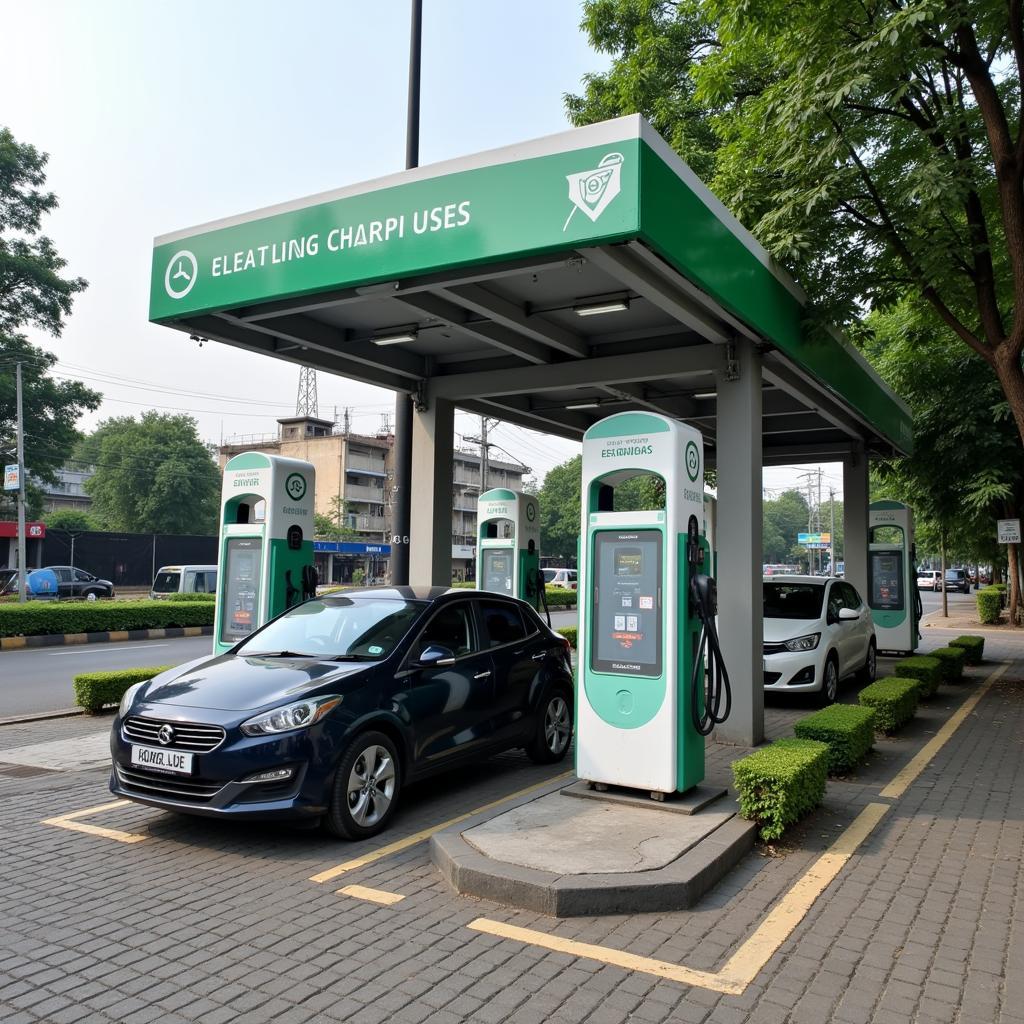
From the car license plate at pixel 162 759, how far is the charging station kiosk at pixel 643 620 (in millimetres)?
2628

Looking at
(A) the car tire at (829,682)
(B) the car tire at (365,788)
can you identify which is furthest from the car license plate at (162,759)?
(A) the car tire at (829,682)

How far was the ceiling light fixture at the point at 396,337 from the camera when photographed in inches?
362

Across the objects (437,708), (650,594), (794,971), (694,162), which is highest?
(694,162)

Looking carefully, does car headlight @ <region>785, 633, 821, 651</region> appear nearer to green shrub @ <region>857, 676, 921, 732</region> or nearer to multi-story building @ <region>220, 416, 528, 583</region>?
green shrub @ <region>857, 676, 921, 732</region>

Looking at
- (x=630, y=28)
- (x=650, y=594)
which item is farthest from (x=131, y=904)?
(x=630, y=28)

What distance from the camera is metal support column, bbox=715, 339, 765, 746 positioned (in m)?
8.42

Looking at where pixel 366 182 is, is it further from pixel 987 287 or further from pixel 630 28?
pixel 630 28

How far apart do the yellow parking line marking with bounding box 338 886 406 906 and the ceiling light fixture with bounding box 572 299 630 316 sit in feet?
17.8

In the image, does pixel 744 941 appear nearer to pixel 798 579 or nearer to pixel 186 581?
pixel 798 579

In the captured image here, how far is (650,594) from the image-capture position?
5988 millimetres

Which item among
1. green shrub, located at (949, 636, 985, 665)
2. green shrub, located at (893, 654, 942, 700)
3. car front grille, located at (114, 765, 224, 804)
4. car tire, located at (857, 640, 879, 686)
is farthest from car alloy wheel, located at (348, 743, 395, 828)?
green shrub, located at (949, 636, 985, 665)

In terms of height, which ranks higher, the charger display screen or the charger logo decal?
the charger logo decal

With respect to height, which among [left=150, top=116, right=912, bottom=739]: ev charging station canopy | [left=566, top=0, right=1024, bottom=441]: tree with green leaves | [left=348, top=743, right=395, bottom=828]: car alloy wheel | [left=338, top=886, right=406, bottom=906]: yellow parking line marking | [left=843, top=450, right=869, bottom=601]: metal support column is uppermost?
[left=566, top=0, right=1024, bottom=441]: tree with green leaves

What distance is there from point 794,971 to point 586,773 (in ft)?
7.92
